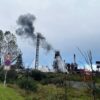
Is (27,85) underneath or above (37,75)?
underneath

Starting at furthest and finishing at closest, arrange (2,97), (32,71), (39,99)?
(32,71)
(39,99)
(2,97)

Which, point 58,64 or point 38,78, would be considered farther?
point 58,64

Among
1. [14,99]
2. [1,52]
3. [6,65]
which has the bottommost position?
[14,99]

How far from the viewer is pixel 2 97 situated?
28.3 meters

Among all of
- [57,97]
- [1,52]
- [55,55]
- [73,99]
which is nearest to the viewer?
[57,97]

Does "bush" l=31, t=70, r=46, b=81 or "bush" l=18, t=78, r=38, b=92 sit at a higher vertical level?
"bush" l=31, t=70, r=46, b=81

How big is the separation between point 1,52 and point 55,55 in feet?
36.3

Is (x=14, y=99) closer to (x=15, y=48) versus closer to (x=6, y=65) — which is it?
(x=6, y=65)

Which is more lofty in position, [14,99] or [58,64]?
[58,64]

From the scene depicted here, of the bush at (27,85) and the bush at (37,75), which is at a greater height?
the bush at (37,75)

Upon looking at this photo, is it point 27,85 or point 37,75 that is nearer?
point 27,85

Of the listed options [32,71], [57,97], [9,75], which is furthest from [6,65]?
[32,71]

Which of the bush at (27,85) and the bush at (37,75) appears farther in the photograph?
the bush at (37,75)

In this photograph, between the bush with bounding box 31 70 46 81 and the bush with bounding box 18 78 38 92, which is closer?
the bush with bounding box 18 78 38 92
